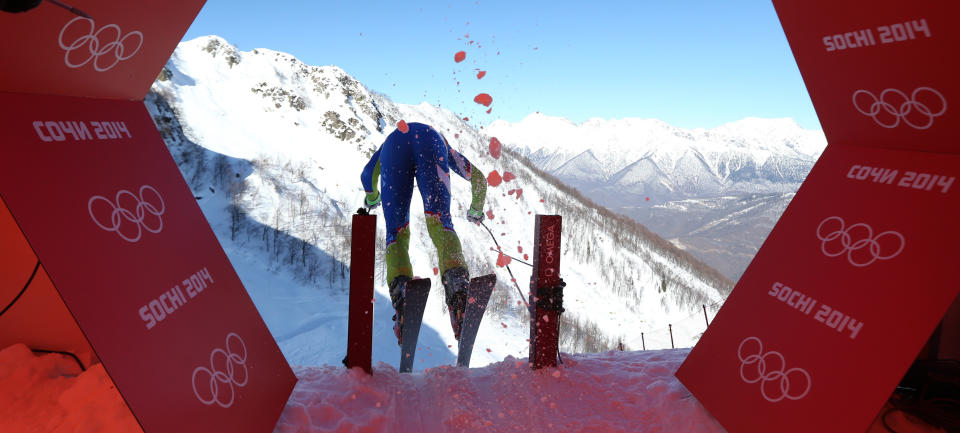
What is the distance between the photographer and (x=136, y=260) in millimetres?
1529

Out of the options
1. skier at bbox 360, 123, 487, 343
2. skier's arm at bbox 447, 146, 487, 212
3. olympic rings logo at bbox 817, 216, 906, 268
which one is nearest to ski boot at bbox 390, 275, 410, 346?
skier at bbox 360, 123, 487, 343

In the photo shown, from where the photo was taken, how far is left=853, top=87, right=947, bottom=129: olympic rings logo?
1.77m

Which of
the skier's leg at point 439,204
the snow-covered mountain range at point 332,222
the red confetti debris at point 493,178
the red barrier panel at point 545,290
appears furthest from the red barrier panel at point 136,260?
the snow-covered mountain range at point 332,222

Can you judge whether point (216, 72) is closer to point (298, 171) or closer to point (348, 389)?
point (298, 171)

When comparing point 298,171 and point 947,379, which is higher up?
point 947,379

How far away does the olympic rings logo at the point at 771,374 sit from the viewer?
77.9 inches

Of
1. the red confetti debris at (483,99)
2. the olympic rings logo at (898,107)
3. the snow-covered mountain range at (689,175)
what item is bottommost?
the red confetti debris at (483,99)

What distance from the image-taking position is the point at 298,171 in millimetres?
14367

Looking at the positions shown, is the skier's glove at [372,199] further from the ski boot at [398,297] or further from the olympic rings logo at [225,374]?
the olympic rings logo at [225,374]

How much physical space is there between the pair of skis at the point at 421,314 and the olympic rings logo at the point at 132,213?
5.25 feet

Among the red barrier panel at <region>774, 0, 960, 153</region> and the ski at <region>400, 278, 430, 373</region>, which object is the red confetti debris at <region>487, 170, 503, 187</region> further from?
the red barrier panel at <region>774, 0, 960, 153</region>

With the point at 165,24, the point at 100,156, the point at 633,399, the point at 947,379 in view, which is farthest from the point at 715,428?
the point at 165,24

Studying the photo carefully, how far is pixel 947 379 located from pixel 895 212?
3.44ft

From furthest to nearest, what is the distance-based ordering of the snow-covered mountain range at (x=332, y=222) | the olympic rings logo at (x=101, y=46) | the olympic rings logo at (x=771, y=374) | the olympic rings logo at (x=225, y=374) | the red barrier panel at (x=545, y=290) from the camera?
the snow-covered mountain range at (x=332, y=222) → the red barrier panel at (x=545, y=290) → the olympic rings logo at (x=771, y=374) → the olympic rings logo at (x=225, y=374) → the olympic rings logo at (x=101, y=46)
